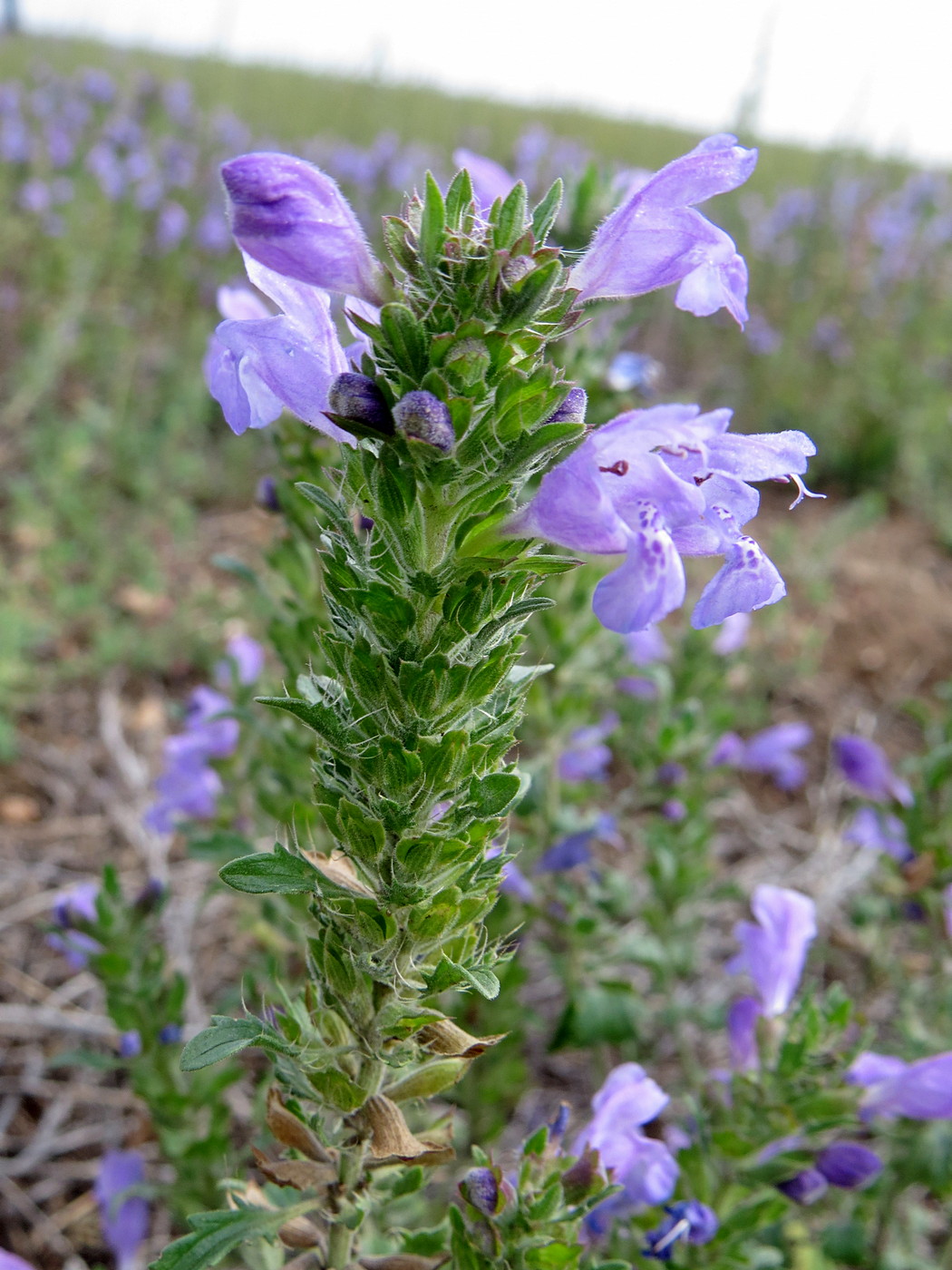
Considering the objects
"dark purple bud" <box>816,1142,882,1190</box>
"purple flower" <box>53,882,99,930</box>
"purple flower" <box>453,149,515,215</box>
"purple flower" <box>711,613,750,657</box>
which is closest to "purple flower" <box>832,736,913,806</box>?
Result: "purple flower" <box>711,613,750,657</box>

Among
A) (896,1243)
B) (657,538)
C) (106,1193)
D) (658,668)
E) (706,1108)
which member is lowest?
(896,1243)

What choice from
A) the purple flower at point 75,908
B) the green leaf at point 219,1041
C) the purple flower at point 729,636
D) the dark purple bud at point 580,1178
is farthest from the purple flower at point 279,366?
the purple flower at point 729,636

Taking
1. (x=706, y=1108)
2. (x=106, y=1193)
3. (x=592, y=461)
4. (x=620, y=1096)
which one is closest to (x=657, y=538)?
(x=592, y=461)

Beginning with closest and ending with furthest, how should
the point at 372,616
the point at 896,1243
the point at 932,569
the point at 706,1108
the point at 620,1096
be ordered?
the point at 372,616
the point at 620,1096
the point at 706,1108
the point at 896,1243
the point at 932,569

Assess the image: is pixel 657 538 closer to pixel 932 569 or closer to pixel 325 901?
pixel 325 901

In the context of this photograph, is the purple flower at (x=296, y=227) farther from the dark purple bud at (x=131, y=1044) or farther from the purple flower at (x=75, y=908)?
the dark purple bud at (x=131, y=1044)

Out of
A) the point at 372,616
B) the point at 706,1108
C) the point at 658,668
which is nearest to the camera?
the point at 372,616
